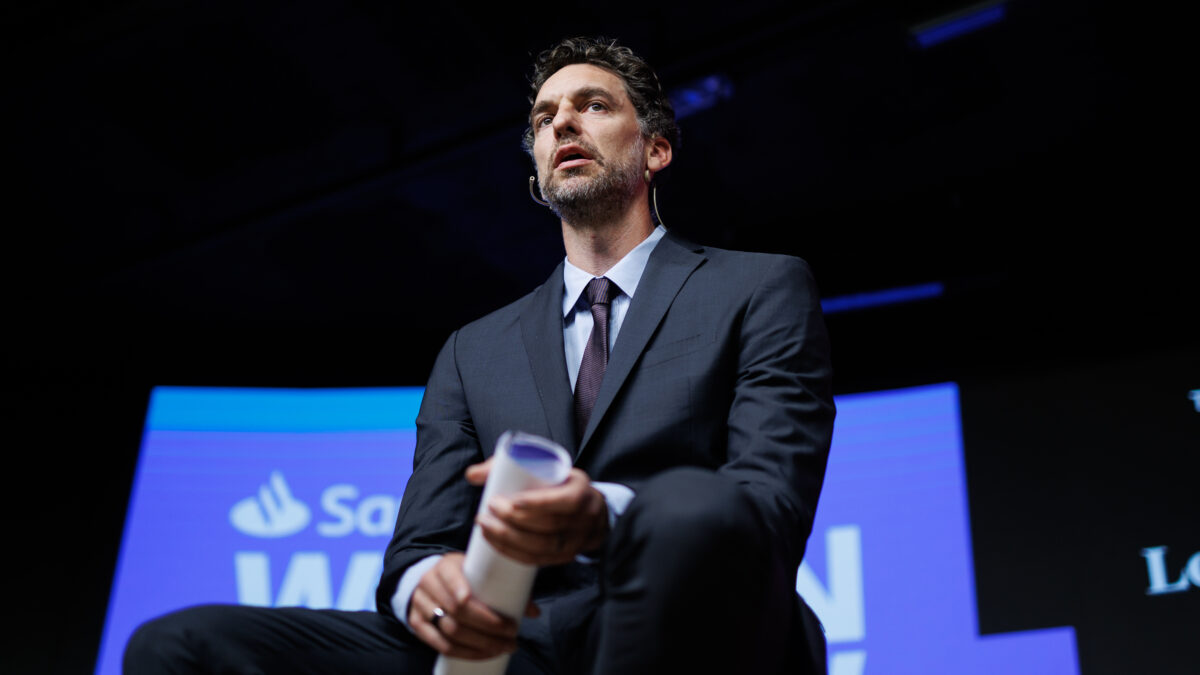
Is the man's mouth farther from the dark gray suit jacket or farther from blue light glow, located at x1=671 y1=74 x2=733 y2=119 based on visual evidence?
blue light glow, located at x1=671 y1=74 x2=733 y2=119

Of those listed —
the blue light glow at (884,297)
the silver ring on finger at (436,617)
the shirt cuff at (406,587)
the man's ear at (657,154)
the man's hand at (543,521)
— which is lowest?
the silver ring on finger at (436,617)

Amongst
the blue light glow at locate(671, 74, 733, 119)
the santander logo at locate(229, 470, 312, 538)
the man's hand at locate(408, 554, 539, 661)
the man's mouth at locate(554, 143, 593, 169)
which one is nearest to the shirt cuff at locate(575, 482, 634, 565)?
the man's hand at locate(408, 554, 539, 661)

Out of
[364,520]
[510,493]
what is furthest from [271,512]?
[510,493]

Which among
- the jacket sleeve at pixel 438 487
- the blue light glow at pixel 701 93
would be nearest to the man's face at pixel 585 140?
the jacket sleeve at pixel 438 487

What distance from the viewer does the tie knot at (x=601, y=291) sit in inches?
64.1

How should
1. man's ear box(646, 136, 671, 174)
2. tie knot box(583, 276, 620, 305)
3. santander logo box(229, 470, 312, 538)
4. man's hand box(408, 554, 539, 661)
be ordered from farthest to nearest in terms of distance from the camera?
santander logo box(229, 470, 312, 538), man's ear box(646, 136, 671, 174), tie knot box(583, 276, 620, 305), man's hand box(408, 554, 539, 661)

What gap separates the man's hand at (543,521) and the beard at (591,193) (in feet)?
2.88

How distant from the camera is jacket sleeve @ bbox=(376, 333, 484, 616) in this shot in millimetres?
1329

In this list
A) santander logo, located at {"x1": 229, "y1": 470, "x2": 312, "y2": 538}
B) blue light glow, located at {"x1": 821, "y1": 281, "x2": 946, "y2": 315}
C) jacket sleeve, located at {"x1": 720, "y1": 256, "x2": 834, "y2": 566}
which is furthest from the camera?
blue light glow, located at {"x1": 821, "y1": 281, "x2": 946, "y2": 315}

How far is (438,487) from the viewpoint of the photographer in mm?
1465

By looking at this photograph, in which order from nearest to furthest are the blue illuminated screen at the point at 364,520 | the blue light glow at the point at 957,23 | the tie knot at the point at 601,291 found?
the tie knot at the point at 601,291
the blue light glow at the point at 957,23
the blue illuminated screen at the point at 364,520

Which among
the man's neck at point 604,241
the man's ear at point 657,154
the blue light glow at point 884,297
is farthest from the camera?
the blue light glow at point 884,297

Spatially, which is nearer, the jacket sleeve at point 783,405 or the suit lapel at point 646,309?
the jacket sleeve at point 783,405

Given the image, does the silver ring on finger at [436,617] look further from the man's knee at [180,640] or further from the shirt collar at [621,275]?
the shirt collar at [621,275]
